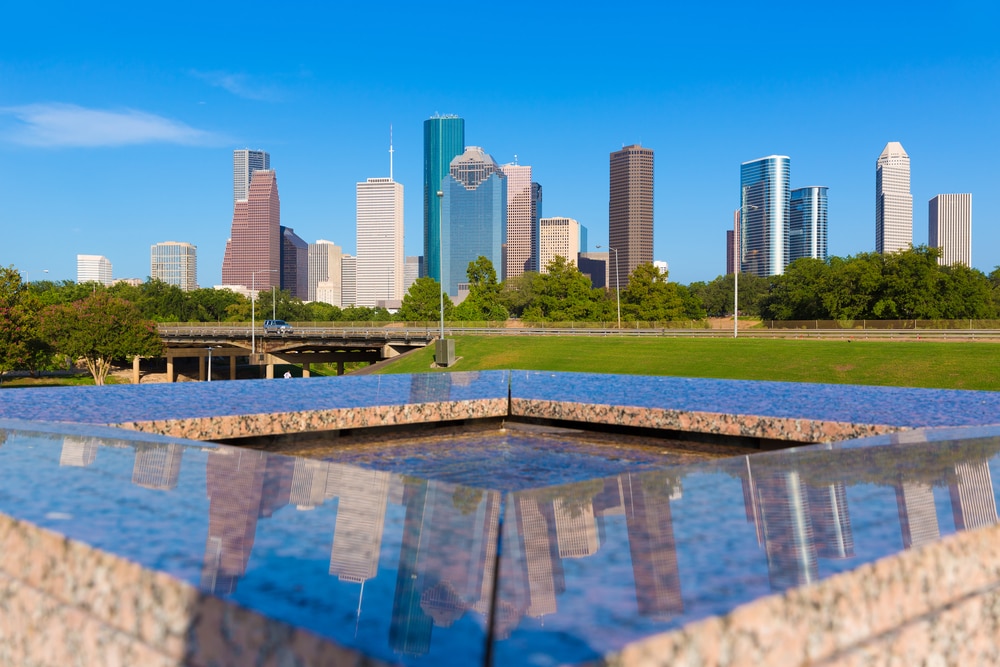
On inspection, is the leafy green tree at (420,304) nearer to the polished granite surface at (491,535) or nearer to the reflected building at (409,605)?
the polished granite surface at (491,535)

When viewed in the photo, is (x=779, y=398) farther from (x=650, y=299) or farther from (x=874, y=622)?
(x=650, y=299)

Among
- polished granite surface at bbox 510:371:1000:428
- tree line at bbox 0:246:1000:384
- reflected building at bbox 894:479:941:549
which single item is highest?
tree line at bbox 0:246:1000:384

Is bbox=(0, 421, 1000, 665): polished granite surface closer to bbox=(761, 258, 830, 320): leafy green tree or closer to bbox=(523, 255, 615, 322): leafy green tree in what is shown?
bbox=(523, 255, 615, 322): leafy green tree

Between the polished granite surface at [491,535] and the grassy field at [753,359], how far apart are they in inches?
1003

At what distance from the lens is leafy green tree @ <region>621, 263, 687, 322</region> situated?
218ft

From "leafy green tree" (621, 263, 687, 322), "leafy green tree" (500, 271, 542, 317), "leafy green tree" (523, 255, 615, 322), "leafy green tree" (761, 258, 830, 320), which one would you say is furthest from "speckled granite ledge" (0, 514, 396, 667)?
"leafy green tree" (500, 271, 542, 317)

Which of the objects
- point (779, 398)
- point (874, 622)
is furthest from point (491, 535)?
point (779, 398)

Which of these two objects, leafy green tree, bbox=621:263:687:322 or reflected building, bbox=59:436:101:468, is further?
leafy green tree, bbox=621:263:687:322

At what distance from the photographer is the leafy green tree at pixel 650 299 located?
66.6m

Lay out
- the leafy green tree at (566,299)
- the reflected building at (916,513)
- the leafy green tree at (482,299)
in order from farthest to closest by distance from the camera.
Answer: the leafy green tree at (482,299) < the leafy green tree at (566,299) < the reflected building at (916,513)

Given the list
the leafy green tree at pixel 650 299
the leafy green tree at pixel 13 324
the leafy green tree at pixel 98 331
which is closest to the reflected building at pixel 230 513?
the leafy green tree at pixel 13 324

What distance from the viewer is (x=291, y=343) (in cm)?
6644

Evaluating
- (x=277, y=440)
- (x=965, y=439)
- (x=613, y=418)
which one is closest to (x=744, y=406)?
(x=613, y=418)

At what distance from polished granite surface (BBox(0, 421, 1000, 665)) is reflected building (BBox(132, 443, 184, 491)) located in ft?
0.06
